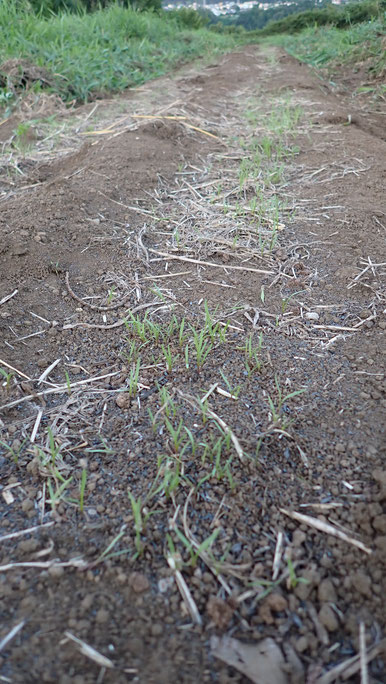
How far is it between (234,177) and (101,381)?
2.01 metres

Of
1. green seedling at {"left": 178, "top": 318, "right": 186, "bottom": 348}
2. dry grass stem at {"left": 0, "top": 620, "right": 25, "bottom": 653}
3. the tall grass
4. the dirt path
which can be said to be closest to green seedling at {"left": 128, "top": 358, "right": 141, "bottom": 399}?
the dirt path

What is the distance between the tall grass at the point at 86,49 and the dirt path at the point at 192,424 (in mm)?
2905

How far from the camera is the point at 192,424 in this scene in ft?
4.71

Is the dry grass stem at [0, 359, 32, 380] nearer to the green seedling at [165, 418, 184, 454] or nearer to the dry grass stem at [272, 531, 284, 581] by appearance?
the green seedling at [165, 418, 184, 454]

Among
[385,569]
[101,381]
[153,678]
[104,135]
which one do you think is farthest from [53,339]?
[104,135]

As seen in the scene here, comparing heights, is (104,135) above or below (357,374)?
above

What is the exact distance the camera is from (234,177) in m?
3.10

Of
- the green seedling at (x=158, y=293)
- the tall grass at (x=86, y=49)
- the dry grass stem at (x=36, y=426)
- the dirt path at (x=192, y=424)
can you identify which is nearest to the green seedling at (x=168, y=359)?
the dirt path at (x=192, y=424)

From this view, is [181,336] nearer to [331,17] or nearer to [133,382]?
[133,382]

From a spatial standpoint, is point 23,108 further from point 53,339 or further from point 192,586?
point 192,586

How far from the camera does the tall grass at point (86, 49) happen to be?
521cm

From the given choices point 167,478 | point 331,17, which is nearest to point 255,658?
point 167,478

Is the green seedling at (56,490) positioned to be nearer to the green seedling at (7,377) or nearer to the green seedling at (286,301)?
the green seedling at (7,377)

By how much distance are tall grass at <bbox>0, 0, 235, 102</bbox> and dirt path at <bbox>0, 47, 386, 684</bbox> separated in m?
2.90
